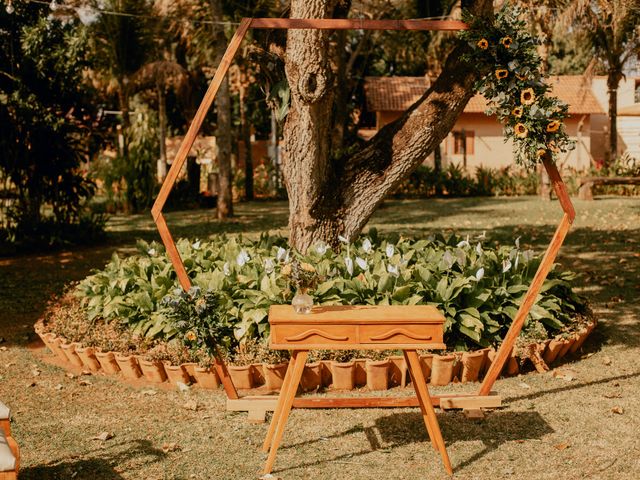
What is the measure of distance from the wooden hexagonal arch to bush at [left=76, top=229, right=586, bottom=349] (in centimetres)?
80

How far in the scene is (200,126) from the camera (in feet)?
16.7

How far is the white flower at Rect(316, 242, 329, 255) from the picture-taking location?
755 cm

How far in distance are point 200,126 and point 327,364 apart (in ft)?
7.07

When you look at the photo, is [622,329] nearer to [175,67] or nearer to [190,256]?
[190,256]

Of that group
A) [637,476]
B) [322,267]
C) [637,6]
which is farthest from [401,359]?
[637,6]

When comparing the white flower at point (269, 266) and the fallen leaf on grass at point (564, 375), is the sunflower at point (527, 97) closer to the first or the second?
the fallen leaf on grass at point (564, 375)

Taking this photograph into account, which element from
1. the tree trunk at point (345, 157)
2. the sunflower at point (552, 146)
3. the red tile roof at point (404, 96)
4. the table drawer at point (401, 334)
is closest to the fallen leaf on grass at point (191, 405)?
the table drawer at point (401, 334)

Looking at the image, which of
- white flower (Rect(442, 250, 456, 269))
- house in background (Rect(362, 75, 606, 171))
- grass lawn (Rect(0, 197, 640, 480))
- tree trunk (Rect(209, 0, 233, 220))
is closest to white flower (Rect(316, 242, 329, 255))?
white flower (Rect(442, 250, 456, 269))

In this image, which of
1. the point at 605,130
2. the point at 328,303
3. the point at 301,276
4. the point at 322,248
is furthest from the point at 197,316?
the point at 605,130

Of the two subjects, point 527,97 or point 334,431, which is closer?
point 527,97

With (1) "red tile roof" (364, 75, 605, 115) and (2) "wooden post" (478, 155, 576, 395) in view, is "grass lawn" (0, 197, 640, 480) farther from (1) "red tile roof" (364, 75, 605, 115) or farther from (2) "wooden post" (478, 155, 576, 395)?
(1) "red tile roof" (364, 75, 605, 115)

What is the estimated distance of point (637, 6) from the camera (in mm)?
13789

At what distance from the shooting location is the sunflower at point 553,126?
5.00 m

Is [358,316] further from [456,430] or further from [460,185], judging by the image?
[460,185]
